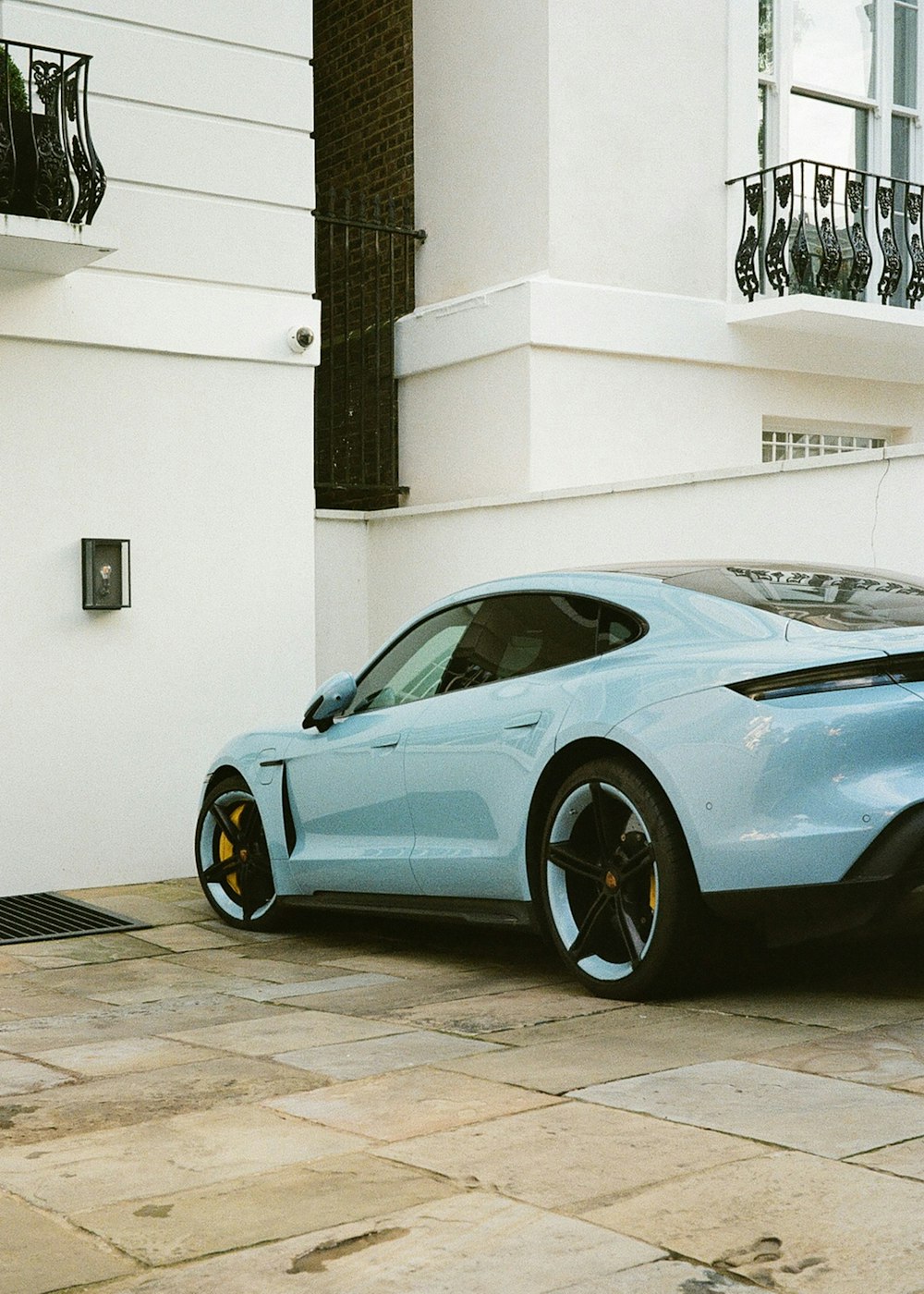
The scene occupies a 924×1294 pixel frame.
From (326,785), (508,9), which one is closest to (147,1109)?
(326,785)

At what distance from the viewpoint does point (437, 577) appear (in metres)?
11.3

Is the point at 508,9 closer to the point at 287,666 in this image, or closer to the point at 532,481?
the point at 532,481

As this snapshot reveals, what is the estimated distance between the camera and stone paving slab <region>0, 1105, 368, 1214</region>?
370cm

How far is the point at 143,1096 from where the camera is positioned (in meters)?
4.61

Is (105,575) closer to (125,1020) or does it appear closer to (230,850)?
(230,850)

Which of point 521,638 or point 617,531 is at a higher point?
point 617,531

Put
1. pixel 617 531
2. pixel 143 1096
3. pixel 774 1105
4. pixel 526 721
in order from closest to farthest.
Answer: pixel 774 1105, pixel 143 1096, pixel 526 721, pixel 617 531

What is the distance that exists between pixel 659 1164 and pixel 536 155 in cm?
Result: 969

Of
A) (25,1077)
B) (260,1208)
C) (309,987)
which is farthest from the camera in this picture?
(309,987)

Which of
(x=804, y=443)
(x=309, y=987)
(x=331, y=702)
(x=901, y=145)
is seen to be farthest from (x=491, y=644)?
(x=901, y=145)

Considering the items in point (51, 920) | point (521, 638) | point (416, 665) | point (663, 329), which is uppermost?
point (663, 329)

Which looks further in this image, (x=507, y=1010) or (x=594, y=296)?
(x=594, y=296)

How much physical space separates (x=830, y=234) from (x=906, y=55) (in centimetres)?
249

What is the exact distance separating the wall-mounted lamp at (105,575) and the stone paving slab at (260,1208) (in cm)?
616
